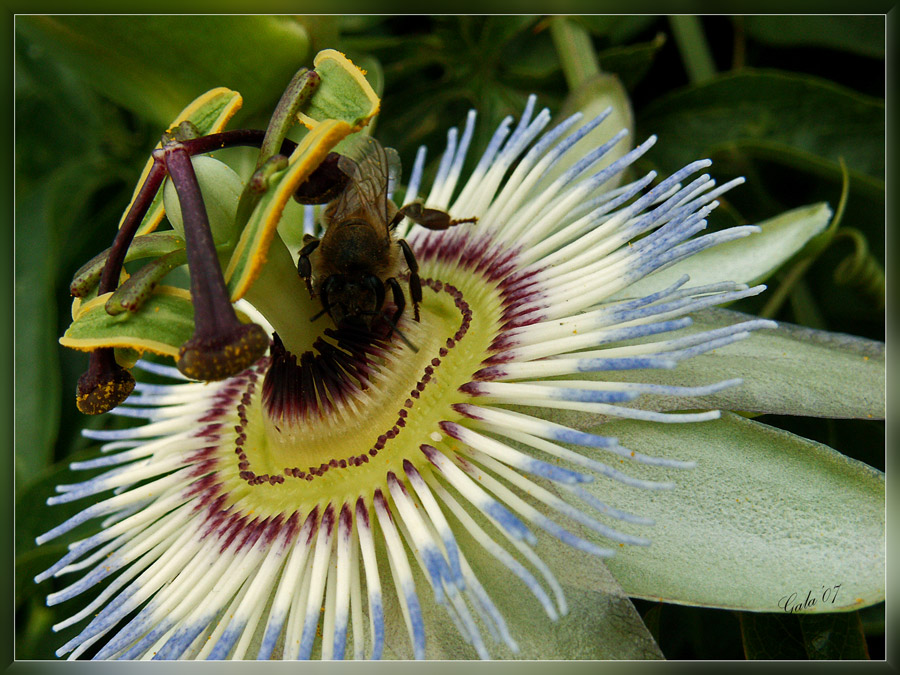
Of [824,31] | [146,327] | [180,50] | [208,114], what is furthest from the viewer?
[824,31]

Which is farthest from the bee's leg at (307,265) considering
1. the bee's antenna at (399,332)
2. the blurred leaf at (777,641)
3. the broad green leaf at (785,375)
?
the blurred leaf at (777,641)

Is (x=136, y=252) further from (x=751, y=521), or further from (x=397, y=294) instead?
(x=751, y=521)

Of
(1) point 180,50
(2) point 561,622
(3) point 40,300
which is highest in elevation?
(1) point 180,50

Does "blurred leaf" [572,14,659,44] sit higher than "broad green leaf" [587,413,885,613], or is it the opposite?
"blurred leaf" [572,14,659,44]

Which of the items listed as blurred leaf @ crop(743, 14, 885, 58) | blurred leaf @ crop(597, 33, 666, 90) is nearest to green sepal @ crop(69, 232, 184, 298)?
blurred leaf @ crop(597, 33, 666, 90)

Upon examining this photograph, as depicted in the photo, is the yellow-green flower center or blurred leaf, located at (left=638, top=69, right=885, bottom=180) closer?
the yellow-green flower center

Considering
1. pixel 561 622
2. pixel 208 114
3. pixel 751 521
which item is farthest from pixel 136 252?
pixel 751 521

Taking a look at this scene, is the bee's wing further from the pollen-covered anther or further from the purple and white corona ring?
the pollen-covered anther
